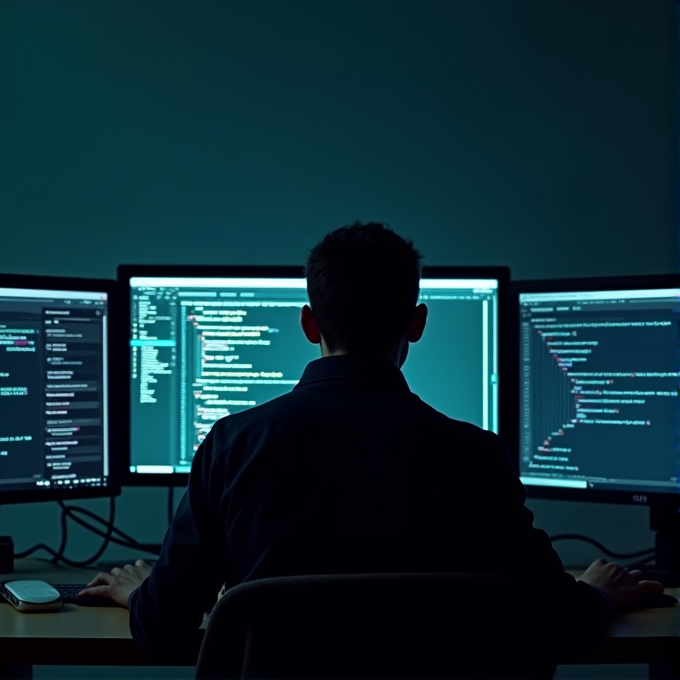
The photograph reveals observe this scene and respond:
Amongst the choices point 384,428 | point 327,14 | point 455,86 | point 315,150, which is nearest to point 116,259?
point 315,150

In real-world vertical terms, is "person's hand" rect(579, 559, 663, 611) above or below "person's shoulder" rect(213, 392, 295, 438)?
below

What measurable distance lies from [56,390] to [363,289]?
0.72 metres

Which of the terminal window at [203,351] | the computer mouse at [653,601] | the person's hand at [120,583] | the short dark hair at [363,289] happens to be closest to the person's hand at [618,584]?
the computer mouse at [653,601]

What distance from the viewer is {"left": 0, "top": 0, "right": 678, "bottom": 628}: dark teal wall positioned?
1855 mm

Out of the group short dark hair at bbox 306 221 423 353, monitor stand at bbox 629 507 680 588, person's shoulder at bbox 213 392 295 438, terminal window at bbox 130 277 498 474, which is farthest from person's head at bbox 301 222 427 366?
monitor stand at bbox 629 507 680 588

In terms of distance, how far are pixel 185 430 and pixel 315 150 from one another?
0.75m

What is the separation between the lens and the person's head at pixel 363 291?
1056 mm

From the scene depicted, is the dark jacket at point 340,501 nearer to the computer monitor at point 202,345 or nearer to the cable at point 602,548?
the computer monitor at point 202,345

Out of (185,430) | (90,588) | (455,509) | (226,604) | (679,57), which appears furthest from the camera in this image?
(679,57)

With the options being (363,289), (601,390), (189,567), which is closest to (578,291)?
(601,390)

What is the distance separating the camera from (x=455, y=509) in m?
0.90

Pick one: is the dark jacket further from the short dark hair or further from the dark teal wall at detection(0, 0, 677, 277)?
the dark teal wall at detection(0, 0, 677, 277)

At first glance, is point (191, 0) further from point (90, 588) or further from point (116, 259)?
point (90, 588)

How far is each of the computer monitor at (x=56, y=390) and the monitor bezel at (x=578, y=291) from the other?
78cm
